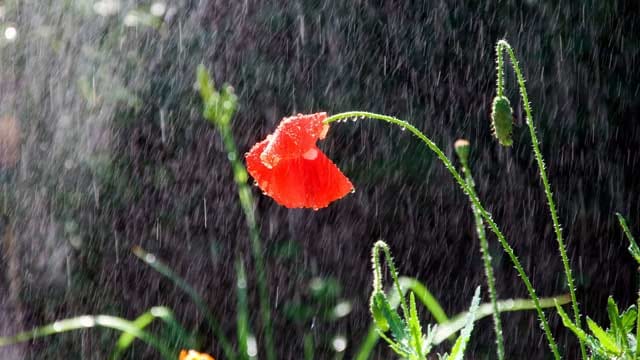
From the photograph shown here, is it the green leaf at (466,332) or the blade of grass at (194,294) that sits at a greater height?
the blade of grass at (194,294)

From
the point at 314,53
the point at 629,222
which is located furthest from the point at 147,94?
the point at 629,222

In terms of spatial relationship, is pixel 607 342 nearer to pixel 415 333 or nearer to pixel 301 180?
pixel 415 333

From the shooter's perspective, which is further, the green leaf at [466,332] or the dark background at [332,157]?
the dark background at [332,157]

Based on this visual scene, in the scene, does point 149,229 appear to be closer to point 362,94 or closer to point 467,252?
point 362,94

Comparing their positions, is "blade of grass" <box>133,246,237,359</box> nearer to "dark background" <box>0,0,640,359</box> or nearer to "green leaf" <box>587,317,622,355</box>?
"dark background" <box>0,0,640,359</box>

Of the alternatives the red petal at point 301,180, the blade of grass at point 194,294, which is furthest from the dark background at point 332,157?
the red petal at point 301,180

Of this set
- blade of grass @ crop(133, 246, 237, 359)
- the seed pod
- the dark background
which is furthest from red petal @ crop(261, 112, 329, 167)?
the dark background

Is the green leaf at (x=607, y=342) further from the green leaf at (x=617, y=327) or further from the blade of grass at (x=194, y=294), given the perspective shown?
the blade of grass at (x=194, y=294)
